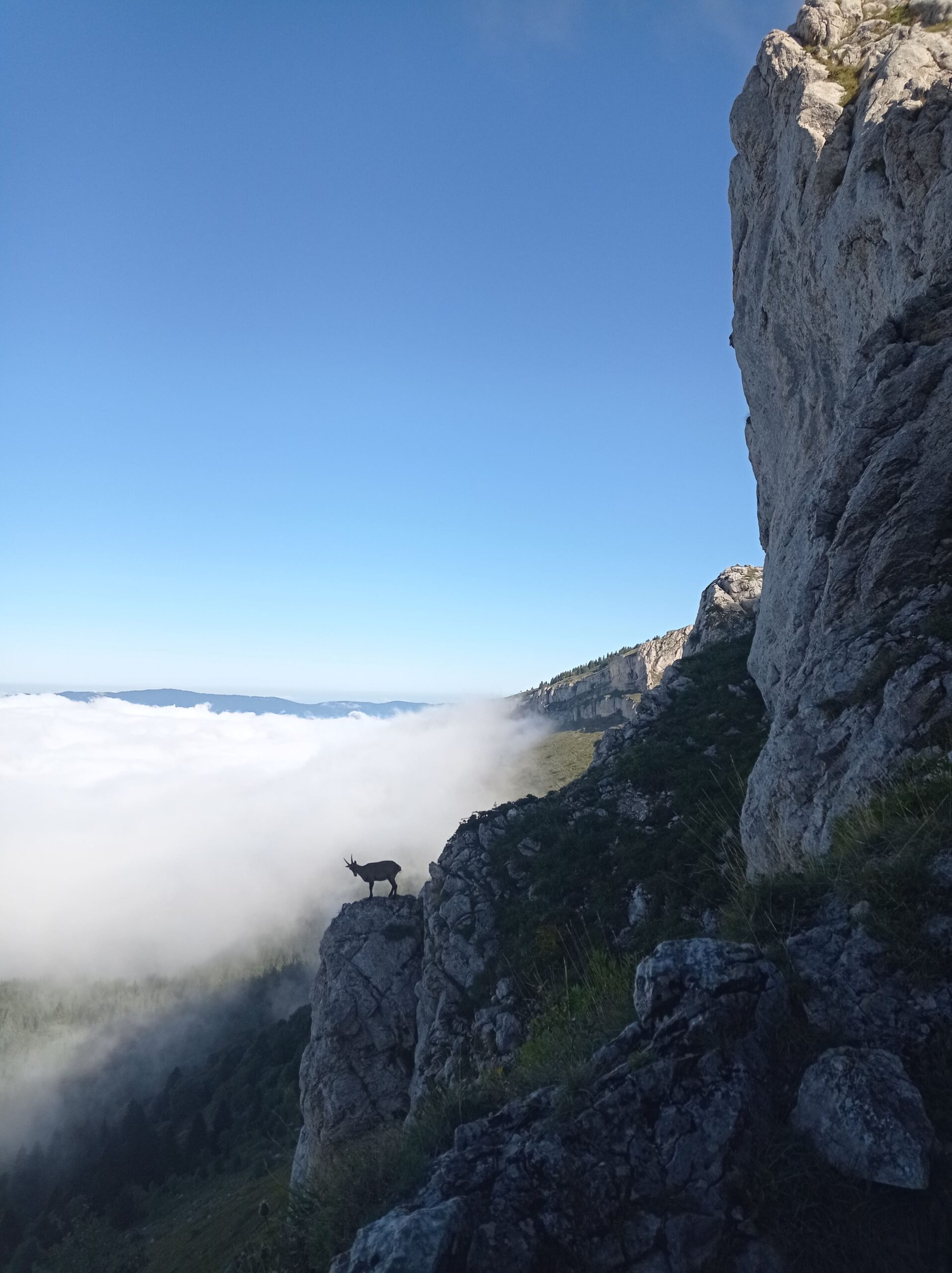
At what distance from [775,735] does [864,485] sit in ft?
22.2

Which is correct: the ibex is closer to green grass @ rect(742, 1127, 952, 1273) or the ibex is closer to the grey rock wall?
the grey rock wall

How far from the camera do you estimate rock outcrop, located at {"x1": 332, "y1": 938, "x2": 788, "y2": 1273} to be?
15.7 feet

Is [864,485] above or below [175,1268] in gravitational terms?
above

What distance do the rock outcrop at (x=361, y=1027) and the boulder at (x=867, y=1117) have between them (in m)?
26.0

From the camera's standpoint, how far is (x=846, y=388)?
19547 mm

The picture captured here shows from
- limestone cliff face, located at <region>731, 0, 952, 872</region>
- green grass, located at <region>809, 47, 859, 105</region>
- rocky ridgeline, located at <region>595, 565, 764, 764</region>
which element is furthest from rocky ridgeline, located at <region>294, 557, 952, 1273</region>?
green grass, located at <region>809, 47, 859, 105</region>

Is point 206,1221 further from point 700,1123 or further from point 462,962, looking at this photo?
point 700,1123

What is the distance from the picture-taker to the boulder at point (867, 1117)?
14.7ft

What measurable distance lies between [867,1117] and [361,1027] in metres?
30.2

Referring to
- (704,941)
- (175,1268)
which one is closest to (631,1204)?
(704,941)

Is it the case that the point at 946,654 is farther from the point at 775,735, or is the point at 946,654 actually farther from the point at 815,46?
the point at 815,46

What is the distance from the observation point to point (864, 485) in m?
15.5

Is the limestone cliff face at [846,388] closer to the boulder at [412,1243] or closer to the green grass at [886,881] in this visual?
the green grass at [886,881]

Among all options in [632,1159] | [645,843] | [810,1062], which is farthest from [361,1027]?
[810,1062]
